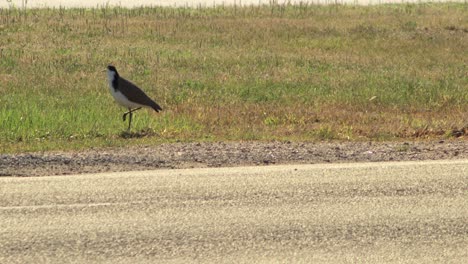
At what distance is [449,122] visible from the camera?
16.1 m

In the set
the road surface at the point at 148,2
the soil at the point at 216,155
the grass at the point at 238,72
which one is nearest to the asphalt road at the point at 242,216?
the soil at the point at 216,155

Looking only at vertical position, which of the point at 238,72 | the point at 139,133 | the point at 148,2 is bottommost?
the point at 139,133

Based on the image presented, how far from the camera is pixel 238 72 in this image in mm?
21812

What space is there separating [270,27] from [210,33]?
1852mm

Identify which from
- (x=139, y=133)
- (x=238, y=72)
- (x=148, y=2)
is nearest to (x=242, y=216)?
(x=139, y=133)

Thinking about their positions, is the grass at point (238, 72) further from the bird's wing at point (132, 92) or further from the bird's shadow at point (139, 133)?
the bird's wing at point (132, 92)

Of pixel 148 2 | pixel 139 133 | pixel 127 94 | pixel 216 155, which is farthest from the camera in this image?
pixel 148 2

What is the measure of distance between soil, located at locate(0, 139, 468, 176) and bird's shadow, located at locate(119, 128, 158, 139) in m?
1.10

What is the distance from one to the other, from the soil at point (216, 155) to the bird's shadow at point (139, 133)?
1.10 meters

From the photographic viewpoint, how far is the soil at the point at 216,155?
37.7ft

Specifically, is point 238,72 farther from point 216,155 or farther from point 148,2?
point 148,2

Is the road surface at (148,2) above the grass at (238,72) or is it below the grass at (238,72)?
above

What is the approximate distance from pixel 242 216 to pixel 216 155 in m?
3.33

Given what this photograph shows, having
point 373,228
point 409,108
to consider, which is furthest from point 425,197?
point 409,108
